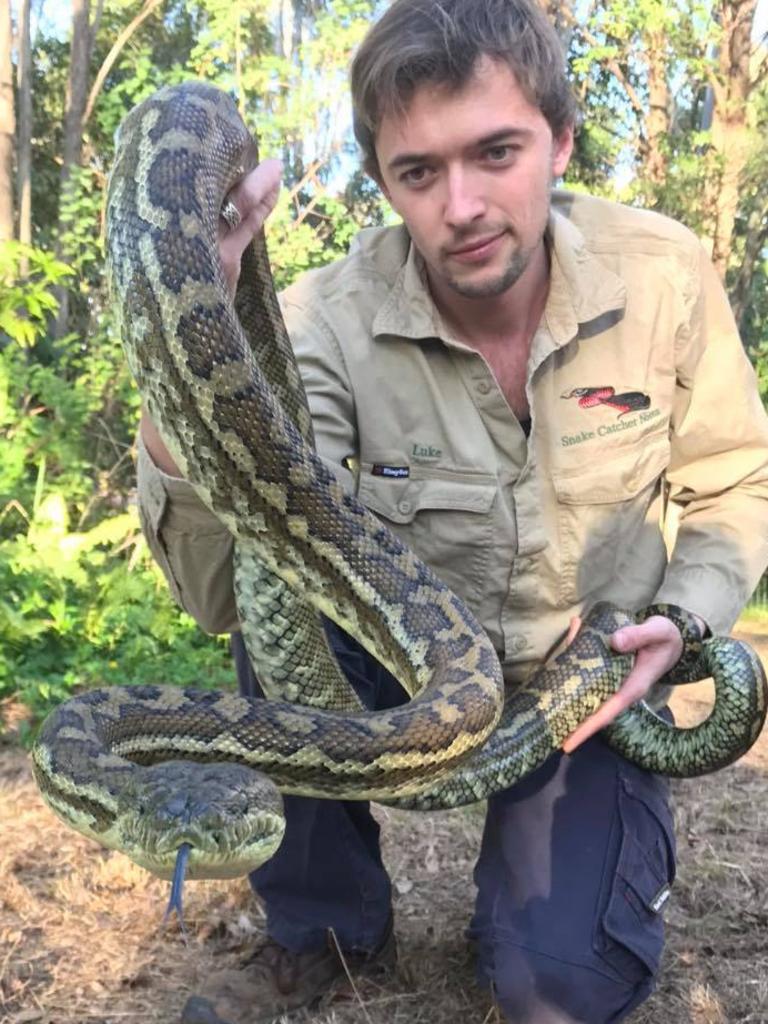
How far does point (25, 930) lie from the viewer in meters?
4.20

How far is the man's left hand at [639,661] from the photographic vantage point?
11.6 ft

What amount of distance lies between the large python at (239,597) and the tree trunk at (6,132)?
7.23 m

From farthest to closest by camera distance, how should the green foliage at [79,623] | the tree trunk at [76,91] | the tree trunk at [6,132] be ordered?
the tree trunk at [76,91] → the tree trunk at [6,132] → the green foliage at [79,623]

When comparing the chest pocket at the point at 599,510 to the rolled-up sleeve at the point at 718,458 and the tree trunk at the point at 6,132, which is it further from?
the tree trunk at the point at 6,132

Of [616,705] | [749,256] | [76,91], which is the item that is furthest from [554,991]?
[76,91]

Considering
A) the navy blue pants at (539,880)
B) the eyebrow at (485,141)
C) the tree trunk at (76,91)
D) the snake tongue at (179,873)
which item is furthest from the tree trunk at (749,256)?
the snake tongue at (179,873)

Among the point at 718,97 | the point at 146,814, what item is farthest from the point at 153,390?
the point at 718,97

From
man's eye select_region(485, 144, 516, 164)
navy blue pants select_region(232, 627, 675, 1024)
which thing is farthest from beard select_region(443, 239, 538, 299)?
navy blue pants select_region(232, 627, 675, 1024)

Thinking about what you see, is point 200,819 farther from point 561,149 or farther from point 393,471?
point 561,149

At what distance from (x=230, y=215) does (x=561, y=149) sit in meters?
1.54

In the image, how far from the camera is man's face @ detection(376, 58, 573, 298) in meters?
3.49

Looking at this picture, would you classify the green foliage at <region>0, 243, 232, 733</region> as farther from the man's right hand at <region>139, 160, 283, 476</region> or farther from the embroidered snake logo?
the embroidered snake logo

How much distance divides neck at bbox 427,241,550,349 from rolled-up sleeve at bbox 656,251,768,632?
0.56 m

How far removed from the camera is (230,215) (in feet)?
10.1
